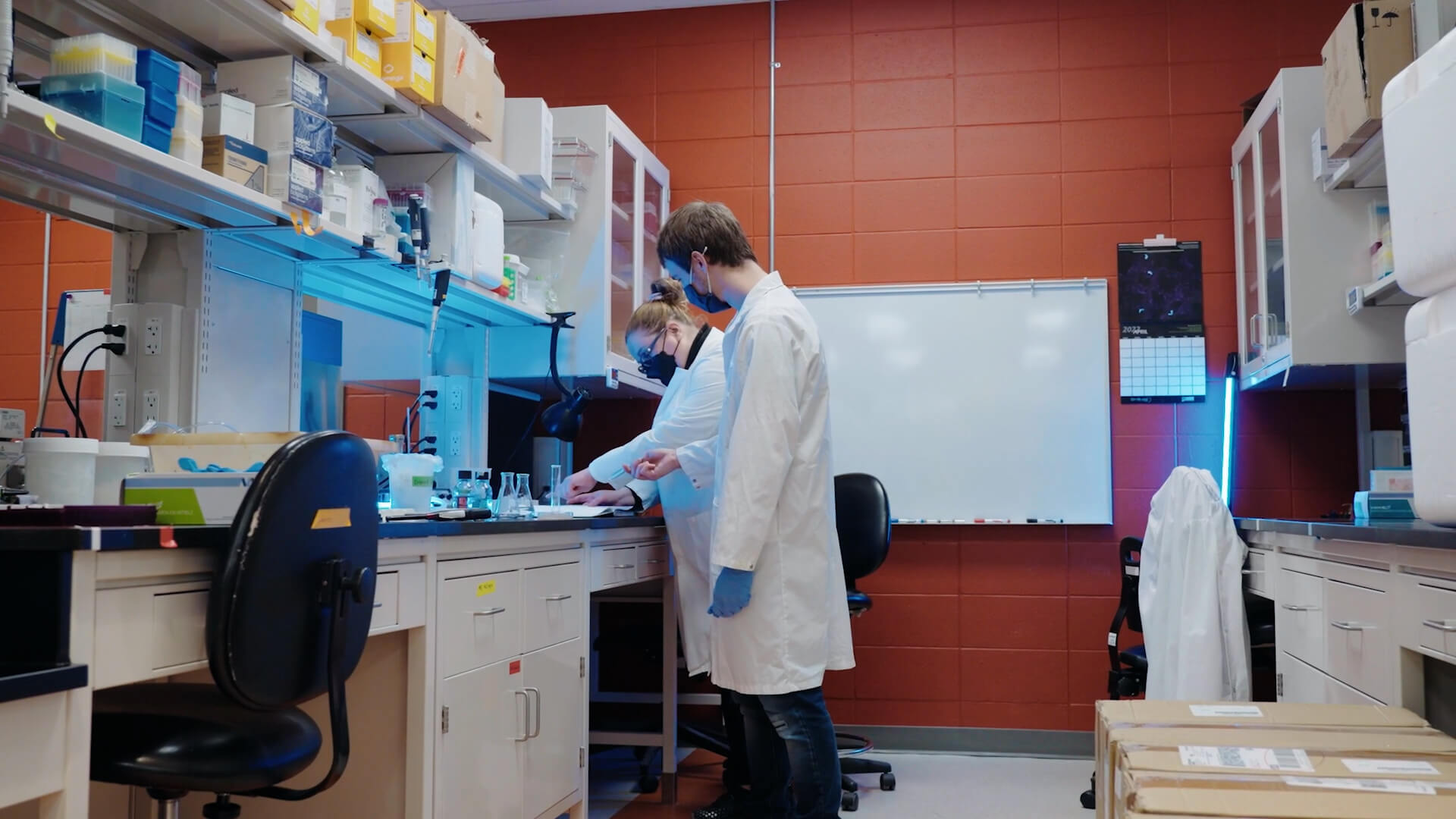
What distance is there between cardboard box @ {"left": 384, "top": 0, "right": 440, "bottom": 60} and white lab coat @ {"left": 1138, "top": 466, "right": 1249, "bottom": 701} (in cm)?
239

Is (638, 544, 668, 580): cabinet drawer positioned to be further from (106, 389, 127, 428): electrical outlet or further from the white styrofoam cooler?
the white styrofoam cooler

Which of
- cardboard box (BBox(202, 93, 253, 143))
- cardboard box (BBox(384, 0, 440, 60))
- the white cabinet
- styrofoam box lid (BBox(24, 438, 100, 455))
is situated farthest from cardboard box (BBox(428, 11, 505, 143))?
styrofoam box lid (BBox(24, 438, 100, 455))

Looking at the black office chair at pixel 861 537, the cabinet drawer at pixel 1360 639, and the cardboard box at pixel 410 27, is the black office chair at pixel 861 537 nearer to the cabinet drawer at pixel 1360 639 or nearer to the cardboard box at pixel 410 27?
the cabinet drawer at pixel 1360 639

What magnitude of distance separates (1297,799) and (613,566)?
6.68 ft

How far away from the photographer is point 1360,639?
2.32 metres

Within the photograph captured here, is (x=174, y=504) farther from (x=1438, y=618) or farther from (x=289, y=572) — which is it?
(x=1438, y=618)

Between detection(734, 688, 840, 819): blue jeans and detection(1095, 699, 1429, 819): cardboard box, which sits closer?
detection(1095, 699, 1429, 819): cardboard box

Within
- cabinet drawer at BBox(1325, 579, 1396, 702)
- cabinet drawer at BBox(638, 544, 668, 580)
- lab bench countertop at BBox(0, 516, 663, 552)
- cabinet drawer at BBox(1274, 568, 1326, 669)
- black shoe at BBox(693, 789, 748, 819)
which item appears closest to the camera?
lab bench countertop at BBox(0, 516, 663, 552)

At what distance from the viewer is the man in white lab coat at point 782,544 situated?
2467mm

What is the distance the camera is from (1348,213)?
362cm

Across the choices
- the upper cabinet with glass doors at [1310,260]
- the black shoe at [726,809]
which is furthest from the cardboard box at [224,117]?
the upper cabinet with glass doors at [1310,260]

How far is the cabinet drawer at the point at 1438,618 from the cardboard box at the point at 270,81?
7.69 ft

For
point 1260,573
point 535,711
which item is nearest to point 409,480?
point 535,711

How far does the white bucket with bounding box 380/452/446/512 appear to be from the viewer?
2.58 meters
